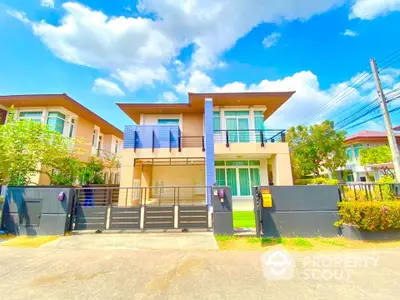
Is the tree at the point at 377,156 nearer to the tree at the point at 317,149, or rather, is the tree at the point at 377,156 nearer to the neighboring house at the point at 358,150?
the neighboring house at the point at 358,150

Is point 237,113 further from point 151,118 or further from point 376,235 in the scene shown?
point 376,235

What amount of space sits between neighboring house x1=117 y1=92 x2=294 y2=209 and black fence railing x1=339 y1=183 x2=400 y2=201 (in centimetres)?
418

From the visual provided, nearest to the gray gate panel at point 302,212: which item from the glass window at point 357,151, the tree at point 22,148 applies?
the tree at point 22,148

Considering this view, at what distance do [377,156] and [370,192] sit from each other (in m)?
17.1

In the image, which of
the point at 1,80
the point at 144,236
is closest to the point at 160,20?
the point at 144,236

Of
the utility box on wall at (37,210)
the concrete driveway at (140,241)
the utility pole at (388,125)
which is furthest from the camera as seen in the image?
the utility pole at (388,125)

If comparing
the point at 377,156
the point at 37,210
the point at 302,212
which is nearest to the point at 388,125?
the point at 302,212

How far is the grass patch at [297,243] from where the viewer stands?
475 centimetres

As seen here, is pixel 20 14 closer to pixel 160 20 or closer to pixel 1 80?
pixel 1 80

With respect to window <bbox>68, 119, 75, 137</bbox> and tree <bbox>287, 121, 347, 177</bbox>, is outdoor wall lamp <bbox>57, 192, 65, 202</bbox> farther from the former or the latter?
tree <bbox>287, 121, 347, 177</bbox>

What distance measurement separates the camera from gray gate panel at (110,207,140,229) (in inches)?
246

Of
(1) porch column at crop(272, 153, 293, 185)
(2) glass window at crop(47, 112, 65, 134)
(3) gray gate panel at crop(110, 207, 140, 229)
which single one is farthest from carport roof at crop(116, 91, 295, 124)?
(3) gray gate panel at crop(110, 207, 140, 229)

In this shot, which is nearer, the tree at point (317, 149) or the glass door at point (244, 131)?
the glass door at point (244, 131)

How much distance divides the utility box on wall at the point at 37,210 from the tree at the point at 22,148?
5.43ft
